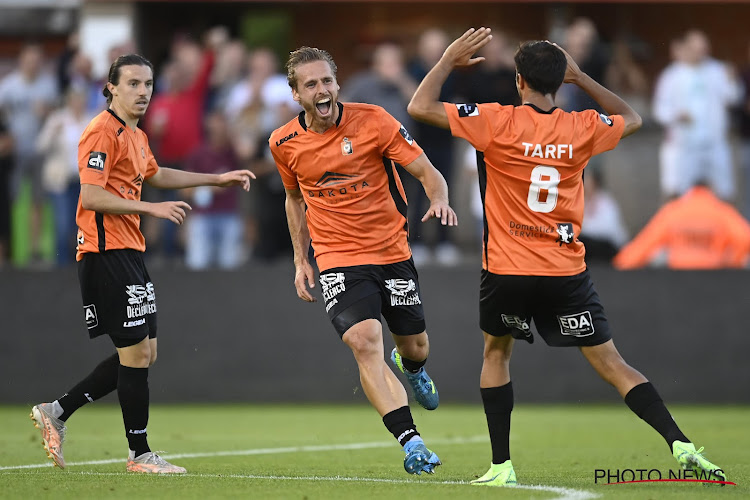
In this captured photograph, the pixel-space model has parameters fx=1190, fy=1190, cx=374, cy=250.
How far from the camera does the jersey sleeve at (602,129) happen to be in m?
6.41

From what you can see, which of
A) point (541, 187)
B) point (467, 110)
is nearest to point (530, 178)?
point (541, 187)

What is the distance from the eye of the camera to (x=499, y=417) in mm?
6508

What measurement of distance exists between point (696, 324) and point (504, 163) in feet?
22.4

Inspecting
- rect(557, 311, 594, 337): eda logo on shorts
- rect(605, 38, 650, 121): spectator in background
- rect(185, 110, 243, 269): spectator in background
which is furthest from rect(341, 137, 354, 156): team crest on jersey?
rect(605, 38, 650, 121): spectator in background

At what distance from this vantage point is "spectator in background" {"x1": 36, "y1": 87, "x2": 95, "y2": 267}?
1277 centimetres

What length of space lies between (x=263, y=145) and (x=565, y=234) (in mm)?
7066

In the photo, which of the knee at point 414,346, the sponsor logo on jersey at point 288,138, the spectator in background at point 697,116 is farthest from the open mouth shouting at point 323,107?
the spectator in background at point 697,116

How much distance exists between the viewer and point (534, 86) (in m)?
6.37

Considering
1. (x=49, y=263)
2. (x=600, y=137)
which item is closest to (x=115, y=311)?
(x=600, y=137)

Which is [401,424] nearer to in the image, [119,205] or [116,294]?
[116,294]

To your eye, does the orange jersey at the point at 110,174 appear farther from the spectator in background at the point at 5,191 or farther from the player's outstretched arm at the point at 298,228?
the spectator in background at the point at 5,191

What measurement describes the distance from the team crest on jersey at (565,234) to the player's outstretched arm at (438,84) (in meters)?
0.81

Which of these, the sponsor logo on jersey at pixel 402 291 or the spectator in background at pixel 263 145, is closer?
the sponsor logo on jersey at pixel 402 291

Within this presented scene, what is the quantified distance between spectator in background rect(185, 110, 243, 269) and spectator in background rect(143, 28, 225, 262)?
0.20m
